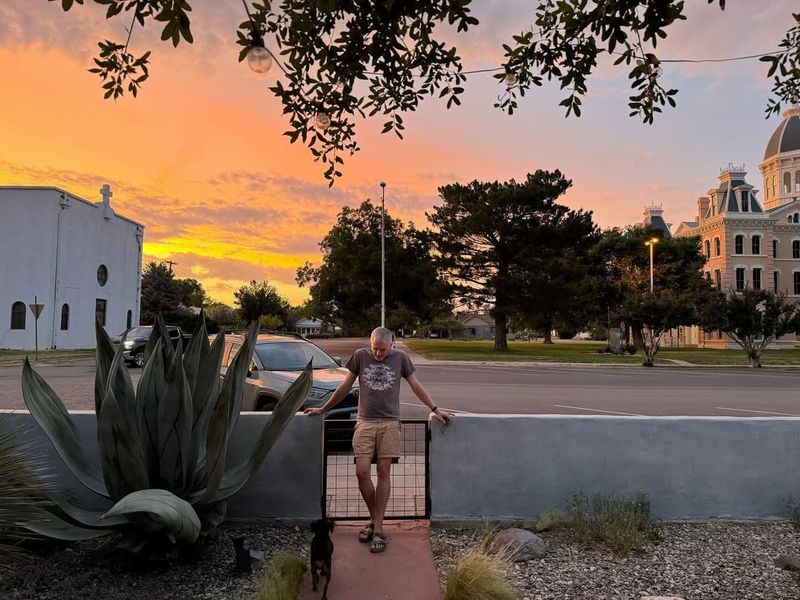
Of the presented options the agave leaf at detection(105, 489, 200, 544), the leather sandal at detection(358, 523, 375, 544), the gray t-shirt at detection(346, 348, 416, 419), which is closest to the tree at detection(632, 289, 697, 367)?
the gray t-shirt at detection(346, 348, 416, 419)

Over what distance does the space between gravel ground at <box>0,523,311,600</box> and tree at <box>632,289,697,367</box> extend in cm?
2994

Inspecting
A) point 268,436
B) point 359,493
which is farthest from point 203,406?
point 359,493

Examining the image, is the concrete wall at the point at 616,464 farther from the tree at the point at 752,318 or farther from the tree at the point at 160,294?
the tree at the point at 160,294

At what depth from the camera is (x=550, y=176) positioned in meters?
40.6

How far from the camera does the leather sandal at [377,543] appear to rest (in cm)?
464

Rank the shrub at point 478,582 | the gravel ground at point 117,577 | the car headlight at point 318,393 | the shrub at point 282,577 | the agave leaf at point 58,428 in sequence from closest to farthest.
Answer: the shrub at point 282,577 < the shrub at point 478,582 < the gravel ground at point 117,577 < the agave leaf at point 58,428 < the car headlight at point 318,393

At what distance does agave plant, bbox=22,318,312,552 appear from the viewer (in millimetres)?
4055

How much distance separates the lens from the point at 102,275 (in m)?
41.6

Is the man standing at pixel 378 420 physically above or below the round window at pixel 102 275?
below

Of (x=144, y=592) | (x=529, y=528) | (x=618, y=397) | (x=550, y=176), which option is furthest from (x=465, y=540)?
(x=550, y=176)

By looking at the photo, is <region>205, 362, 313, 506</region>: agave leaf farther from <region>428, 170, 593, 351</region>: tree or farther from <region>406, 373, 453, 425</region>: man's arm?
<region>428, 170, 593, 351</region>: tree

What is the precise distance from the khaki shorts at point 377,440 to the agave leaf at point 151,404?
1.58 metres

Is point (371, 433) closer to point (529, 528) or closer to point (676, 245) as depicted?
point (529, 528)

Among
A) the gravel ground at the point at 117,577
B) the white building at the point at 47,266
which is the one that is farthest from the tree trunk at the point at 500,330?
the gravel ground at the point at 117,577
